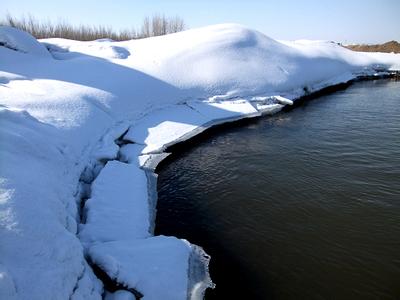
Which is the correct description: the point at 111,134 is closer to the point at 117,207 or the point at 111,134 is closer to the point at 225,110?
the point at 117,207

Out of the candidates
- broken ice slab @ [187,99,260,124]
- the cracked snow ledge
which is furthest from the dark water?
broken ice slab @ [187,99,260,124]

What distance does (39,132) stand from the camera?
829cm

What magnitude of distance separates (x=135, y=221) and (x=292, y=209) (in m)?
3.88

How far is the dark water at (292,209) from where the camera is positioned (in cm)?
601

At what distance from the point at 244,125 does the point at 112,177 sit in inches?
339

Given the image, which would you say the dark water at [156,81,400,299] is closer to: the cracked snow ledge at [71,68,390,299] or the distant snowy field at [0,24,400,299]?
the cracked snow ledge at [71,68,390,299]

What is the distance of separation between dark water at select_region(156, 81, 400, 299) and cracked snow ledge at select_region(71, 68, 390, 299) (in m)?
0.60

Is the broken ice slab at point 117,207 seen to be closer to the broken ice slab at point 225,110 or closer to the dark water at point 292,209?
the dark water at point 292,209

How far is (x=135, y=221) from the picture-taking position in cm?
706

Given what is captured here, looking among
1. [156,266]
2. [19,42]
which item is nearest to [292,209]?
[156,266]

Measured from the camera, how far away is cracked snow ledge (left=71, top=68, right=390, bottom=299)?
5.20 meters

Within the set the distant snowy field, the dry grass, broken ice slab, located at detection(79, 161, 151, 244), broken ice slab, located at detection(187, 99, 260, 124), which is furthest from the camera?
the dry grass

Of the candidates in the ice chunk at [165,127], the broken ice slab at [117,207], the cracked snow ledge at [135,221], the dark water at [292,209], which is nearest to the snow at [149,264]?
the cracked snow ledge at [135,221]

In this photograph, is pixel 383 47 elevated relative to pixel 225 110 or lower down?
elevated
